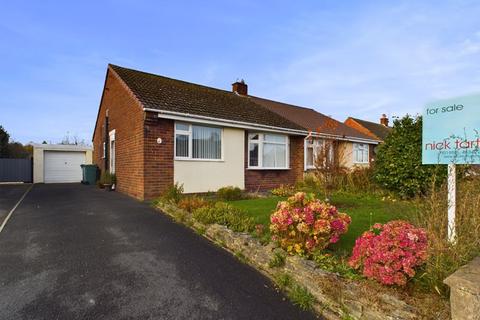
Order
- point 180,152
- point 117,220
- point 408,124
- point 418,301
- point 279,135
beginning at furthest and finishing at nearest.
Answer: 1. point 279,135
2. point 180,152
3. point 408,124
4. point 117,220
5. point 418,301

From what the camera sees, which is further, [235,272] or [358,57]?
[358,57]

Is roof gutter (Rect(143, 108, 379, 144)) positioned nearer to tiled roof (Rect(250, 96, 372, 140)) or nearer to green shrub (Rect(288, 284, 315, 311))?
tiled roof (Rect(250, 96, 372, 140))

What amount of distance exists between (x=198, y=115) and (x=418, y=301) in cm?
896

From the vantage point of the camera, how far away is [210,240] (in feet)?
18.0

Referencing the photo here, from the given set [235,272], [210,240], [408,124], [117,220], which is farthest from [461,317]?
[408,124]

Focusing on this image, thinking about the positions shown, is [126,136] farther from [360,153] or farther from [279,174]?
[360,153]

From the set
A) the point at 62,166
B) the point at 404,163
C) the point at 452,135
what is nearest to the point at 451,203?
the point at 452,135

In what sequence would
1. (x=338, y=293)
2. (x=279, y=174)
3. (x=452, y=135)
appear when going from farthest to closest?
(x=279, y=174)
(x=452, y=135)
(x=338, y=293)

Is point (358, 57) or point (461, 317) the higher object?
point (358, 57)

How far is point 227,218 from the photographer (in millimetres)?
5777

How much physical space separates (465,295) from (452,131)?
7.07 ft

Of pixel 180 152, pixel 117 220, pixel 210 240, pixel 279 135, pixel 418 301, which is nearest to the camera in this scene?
pixel 418 301

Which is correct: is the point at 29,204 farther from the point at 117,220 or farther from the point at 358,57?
the point at 358,57

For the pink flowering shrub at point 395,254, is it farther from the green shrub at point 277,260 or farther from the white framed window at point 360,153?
the white framed window at point 360,153
